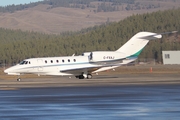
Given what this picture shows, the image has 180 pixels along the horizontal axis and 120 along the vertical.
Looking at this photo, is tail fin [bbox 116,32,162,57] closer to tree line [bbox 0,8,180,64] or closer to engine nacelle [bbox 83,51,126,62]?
engine nacelle [bbox 83,51,126,62]

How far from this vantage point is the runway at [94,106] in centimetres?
1892

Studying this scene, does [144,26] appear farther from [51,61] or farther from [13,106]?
[13,106]

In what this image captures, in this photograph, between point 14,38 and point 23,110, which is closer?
point 23,110

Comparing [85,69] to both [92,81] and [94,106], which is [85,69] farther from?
[94,106]

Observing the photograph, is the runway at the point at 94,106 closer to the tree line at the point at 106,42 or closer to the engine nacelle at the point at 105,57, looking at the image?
the engine nacelle at the point at 105,57

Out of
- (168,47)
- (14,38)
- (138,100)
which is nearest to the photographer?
(138,100)

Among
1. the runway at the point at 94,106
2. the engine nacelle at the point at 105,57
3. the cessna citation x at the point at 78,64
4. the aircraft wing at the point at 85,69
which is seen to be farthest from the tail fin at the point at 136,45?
the runway at the point at 94,106

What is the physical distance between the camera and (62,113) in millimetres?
19938

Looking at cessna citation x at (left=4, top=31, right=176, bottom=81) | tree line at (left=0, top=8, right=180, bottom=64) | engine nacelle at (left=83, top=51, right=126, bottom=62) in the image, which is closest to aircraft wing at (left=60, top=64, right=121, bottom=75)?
cessna citation x at (left=4, top=31, right=176, bottom=81)

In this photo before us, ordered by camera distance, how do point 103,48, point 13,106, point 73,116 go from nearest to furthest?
point 73,116, point 13,106, point 103,48

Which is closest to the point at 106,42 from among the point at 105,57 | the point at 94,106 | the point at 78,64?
the point at 78,64

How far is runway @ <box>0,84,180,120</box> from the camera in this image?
18.9 m

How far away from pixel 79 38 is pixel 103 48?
20.3m

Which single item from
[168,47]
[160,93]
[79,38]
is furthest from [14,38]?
[160,93]
